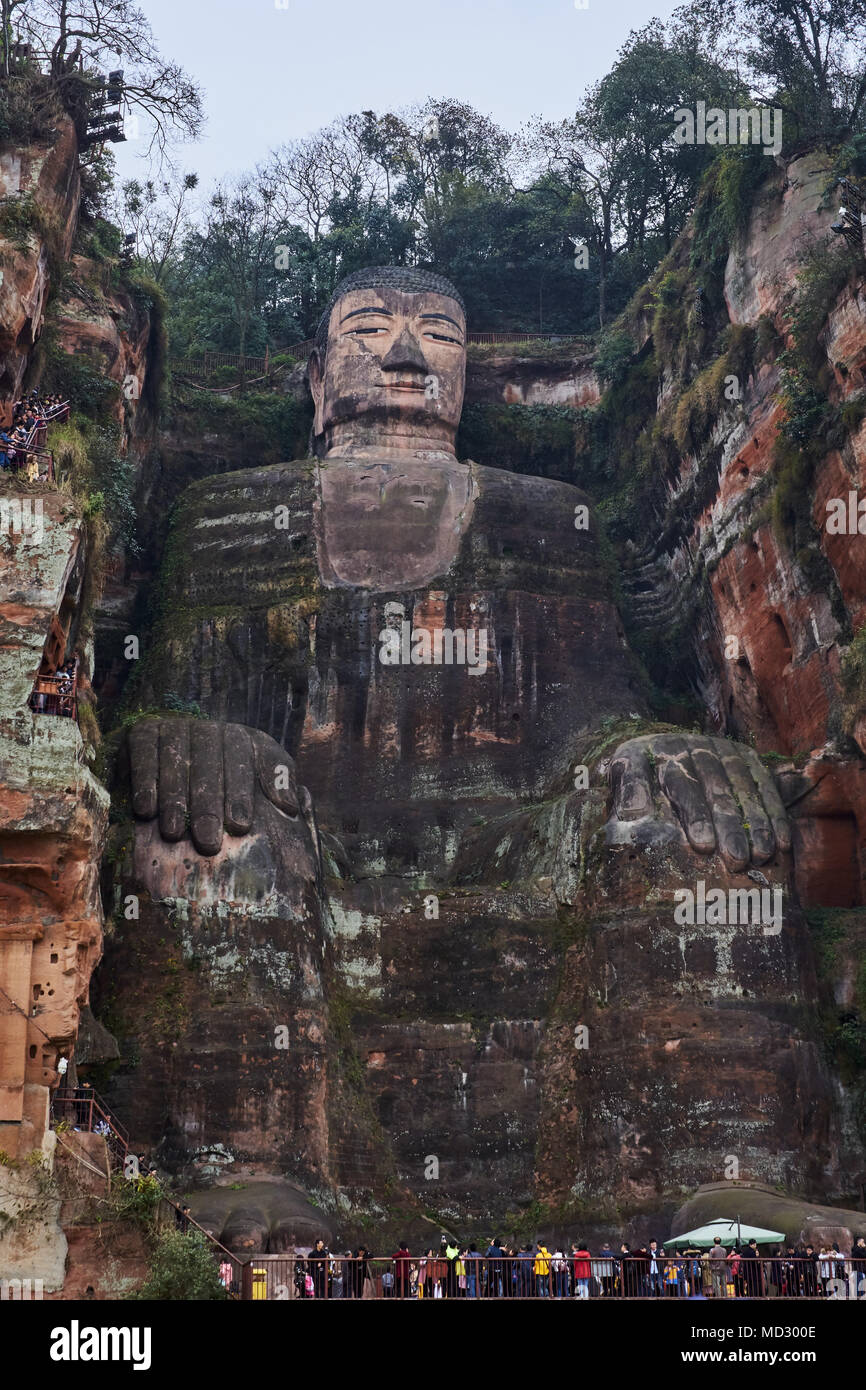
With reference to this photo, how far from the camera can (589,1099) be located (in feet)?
84.3

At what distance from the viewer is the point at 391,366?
36906 millimetres

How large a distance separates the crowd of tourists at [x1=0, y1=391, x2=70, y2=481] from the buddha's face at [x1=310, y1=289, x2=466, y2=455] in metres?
9.98

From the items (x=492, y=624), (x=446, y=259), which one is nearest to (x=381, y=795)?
(x=492, y=624)

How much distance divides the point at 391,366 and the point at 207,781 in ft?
42.1

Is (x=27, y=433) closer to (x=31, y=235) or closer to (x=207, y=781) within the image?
(x=31, y=235)

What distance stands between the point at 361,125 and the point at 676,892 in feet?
95.3

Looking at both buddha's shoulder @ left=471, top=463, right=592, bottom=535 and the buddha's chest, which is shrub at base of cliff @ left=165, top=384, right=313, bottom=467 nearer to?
the buddha's chest

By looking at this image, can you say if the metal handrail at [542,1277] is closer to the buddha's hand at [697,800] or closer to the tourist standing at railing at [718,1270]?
the tourist standing at railing at [718,1270]

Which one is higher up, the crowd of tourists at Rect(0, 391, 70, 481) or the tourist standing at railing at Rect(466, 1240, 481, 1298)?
the crowd of tourists at Rect(0, 391, 70, 481)

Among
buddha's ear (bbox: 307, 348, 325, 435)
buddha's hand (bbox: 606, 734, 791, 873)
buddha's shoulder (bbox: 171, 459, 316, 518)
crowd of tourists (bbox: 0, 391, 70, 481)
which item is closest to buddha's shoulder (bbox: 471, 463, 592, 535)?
buddha's shoulder (bbox: 171, 459, 316, 518)

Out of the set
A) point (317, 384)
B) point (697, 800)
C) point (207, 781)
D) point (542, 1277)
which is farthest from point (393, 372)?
point (542, 1277)

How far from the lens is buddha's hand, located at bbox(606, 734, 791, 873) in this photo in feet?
88.6
